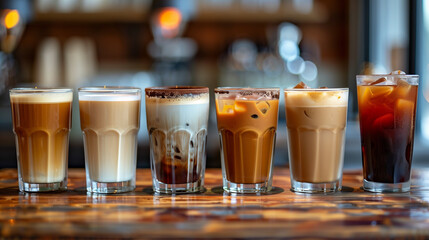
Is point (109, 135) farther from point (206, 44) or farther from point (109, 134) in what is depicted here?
point (206, 44)

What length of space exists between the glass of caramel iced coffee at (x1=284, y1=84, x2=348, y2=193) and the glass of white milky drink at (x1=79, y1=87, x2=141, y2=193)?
385mm

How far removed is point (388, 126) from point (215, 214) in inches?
19.6

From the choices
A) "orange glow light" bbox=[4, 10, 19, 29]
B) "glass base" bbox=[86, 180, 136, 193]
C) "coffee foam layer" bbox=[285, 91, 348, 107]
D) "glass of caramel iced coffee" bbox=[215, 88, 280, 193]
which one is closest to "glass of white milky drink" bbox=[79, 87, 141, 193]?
"glass base" bbox=[86, 180, 136, 193]

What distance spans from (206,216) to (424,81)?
2677 mm

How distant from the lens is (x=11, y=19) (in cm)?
357

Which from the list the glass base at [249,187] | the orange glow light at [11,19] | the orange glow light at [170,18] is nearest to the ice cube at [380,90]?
the glass base at [249,187]

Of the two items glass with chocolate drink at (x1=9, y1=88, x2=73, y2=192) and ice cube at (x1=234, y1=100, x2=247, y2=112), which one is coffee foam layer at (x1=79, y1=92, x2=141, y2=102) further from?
ice cube at (x1=234, y1=100, x2=247, y2=112)

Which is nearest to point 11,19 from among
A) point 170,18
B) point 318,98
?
point 170,18

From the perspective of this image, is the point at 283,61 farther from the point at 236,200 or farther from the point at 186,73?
the point at 236,200

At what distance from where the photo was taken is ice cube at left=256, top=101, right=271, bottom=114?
1.22m

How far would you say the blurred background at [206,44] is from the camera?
13.3 feet

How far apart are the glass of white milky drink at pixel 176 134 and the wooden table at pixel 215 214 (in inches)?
2.1

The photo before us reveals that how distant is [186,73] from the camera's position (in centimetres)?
432

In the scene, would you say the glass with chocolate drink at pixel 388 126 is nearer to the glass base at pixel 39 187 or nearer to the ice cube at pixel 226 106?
the ice cube at pixel 226 106
